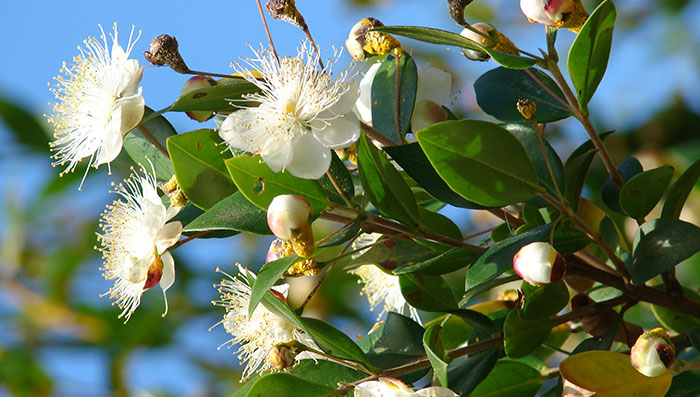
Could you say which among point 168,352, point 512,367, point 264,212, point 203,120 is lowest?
point 168,352

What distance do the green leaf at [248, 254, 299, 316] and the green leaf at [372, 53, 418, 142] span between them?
8.4 inches

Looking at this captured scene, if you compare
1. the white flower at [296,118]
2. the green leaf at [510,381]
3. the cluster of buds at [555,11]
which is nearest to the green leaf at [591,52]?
the cluster of buds at [555,11]

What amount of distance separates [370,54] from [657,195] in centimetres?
38

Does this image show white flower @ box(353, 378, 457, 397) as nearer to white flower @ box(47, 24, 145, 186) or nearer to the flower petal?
the flower petal

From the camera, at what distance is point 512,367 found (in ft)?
3.28

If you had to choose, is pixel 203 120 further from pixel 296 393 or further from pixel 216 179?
pixel 296 393

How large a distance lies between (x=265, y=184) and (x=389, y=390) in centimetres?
24

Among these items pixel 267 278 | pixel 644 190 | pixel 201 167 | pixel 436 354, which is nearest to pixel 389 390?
pixel 436 354

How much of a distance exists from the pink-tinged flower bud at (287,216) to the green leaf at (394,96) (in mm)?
193

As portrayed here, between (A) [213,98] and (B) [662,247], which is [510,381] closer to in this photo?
(B) [662,247]

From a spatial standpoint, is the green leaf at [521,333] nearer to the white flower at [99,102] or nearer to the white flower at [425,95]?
the white flower at [425,95]

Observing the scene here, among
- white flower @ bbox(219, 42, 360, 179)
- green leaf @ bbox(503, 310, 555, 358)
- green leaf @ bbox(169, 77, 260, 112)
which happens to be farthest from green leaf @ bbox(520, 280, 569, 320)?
green leaf @ bbox(169, 77, 260, 112)

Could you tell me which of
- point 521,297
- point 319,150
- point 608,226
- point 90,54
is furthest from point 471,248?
point 90,54

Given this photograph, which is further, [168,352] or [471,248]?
[168,352]
